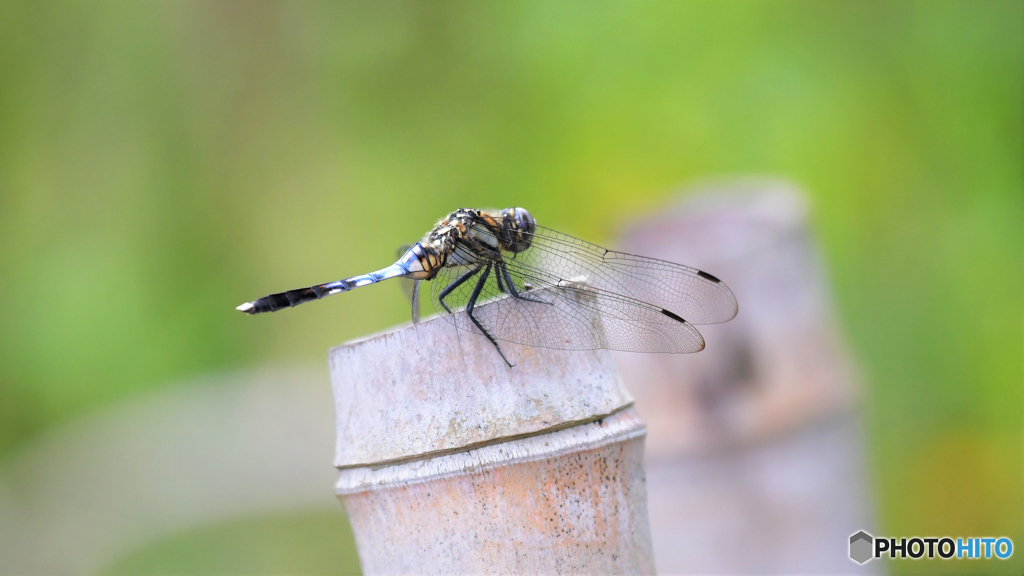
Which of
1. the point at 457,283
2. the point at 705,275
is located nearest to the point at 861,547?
the point at 705,275

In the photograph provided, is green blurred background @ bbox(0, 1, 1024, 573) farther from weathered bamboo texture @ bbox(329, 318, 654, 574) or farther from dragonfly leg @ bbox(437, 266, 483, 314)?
weathered bamboo texture @ bbox(329, 318, 654, 574)

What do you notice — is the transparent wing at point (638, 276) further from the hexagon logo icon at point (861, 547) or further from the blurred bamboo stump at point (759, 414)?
the hexagon logo icon at point (861, 547)

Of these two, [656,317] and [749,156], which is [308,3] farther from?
[656,317]

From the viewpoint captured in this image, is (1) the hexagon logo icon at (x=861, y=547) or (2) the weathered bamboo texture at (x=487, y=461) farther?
(1) the hexagon logo icon at (x=861, y=547)

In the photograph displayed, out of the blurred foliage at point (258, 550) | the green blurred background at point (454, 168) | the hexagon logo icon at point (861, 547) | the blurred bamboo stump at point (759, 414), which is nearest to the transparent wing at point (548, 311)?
the blurred bamboo stump at point (759, 414)

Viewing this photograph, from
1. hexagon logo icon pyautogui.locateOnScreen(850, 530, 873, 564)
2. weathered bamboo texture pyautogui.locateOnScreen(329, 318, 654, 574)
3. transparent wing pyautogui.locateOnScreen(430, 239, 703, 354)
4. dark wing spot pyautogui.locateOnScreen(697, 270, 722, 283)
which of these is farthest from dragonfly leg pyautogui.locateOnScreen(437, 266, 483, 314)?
hexagon logo icon pyautogui.locateOnScreen(850, 530, 873, 564)

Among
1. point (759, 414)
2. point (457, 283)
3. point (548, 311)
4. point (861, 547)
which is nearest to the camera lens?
point (548, 311)

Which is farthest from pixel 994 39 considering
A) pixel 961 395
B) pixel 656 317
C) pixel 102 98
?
pixel 102 98

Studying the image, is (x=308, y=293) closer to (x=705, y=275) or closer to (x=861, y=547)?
(x=705, y=275)
